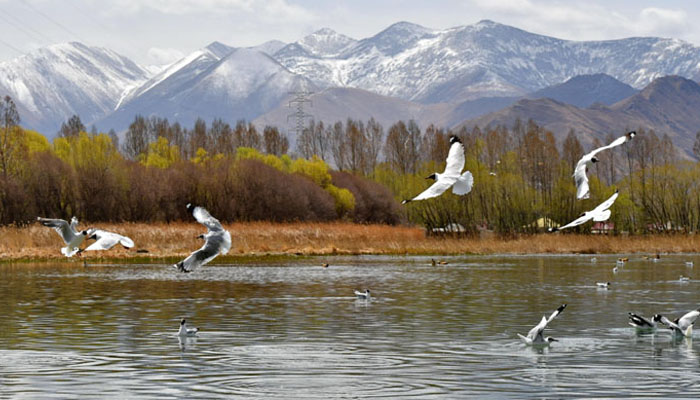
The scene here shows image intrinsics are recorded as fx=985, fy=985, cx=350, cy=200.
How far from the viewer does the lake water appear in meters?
18.2

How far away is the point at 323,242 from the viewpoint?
7381cm

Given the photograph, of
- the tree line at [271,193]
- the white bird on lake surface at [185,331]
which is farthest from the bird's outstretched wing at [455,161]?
the tree line at [271,193]

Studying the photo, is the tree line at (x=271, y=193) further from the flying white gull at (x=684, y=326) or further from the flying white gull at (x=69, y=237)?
the flying white gull at (x=684, y=326)

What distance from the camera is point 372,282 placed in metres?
45.9

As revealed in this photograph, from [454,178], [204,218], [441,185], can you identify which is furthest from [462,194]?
[204,218]

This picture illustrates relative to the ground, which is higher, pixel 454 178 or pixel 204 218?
pixel 454 178

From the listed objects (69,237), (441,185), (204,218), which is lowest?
(69,237)

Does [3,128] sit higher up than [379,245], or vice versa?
[3,128]

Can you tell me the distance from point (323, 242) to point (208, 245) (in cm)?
5502

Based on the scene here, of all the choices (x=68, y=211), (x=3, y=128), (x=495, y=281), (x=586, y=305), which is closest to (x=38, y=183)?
(x=68, y=211)

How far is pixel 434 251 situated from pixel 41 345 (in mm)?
52252

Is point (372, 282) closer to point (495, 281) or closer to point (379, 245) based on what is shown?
point (495, 281)

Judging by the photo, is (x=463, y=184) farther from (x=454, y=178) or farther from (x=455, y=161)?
(x=455, y=161)

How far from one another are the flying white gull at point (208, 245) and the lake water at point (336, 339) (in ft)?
7.31
